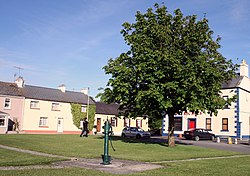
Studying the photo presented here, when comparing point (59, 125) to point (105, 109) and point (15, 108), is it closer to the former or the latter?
point (15, 108)

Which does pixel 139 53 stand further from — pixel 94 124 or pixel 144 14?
pixel 94 124

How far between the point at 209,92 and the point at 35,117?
30.1 m

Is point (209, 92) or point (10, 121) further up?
point (209, 92)

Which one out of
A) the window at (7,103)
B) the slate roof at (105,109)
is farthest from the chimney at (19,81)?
the slate roof at (105,109)

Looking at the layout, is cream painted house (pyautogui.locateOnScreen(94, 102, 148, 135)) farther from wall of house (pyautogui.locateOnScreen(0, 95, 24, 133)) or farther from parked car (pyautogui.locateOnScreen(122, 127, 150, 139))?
wall of house (pyautogui.locateOnScreen(0, 95, 24, 133))

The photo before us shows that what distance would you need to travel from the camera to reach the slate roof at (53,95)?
44.0m

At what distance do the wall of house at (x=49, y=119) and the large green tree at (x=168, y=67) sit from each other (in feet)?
76.8

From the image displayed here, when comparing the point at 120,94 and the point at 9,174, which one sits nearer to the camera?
the point at 9,174

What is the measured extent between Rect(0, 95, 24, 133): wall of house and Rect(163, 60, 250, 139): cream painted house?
25251 millimetres

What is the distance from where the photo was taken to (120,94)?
21766 millimetres

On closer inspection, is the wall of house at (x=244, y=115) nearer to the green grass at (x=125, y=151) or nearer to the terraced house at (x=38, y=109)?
the terraced house at (x=38, y=109)

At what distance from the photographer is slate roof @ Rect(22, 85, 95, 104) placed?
1731 inches

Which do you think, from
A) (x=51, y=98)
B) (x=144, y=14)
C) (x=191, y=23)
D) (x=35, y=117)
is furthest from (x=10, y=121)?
(x=191, y=23)

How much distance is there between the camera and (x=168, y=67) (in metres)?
19.1
